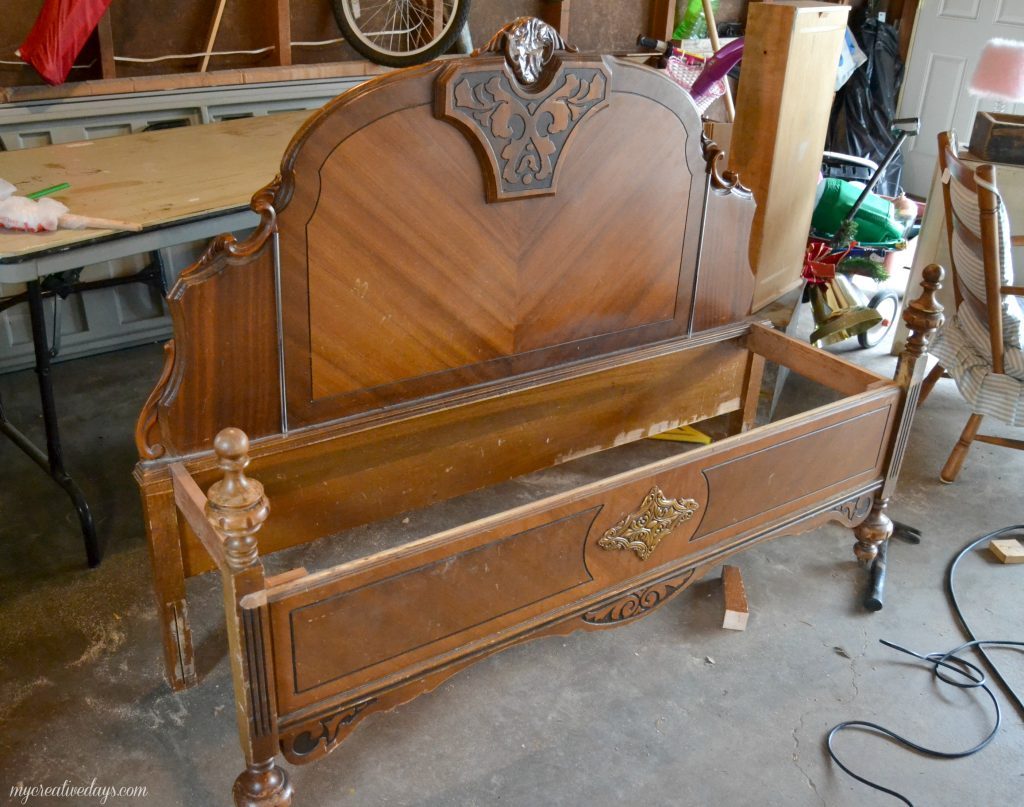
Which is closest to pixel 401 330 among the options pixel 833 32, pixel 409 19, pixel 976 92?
pixel 833 32

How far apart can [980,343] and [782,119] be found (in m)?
0.85

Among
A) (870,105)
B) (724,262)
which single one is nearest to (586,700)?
(724,262)

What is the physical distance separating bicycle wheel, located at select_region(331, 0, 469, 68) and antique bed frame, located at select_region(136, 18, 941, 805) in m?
1.84

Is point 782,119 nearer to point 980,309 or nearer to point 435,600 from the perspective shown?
point 980,309

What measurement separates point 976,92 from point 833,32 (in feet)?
2.40

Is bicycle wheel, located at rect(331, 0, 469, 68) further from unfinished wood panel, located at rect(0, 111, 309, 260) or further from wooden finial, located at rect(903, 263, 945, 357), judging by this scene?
wooden finial, located at rect(903, 263, 945, 357)

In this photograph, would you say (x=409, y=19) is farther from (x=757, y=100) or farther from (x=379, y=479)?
(x=379, y=479)

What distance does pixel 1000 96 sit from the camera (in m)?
3.28

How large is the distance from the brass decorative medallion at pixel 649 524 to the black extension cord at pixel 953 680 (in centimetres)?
53

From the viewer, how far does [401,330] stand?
1.88 meters

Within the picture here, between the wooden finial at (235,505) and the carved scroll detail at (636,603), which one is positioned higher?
the wooden finial at (235,505)

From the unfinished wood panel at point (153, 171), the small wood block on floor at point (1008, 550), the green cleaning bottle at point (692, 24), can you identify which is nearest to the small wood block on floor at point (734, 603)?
the small wood block on floor at point (1008, 550)

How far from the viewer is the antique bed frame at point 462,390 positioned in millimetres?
1484

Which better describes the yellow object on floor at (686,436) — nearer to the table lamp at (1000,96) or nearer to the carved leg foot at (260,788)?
the table lamp at (1000,96)
